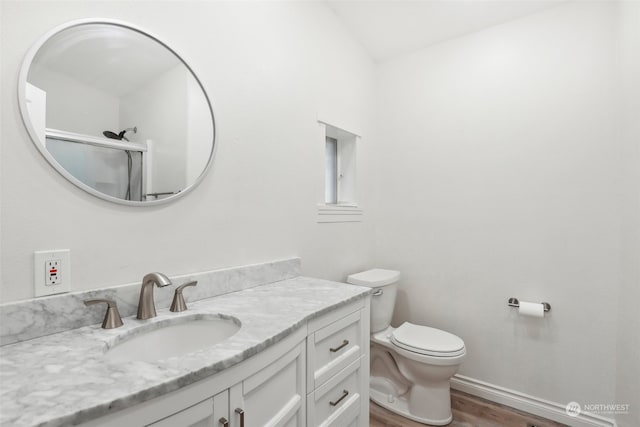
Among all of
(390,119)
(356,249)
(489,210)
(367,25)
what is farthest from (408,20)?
(356,249)

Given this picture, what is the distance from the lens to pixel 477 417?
70.2 inches

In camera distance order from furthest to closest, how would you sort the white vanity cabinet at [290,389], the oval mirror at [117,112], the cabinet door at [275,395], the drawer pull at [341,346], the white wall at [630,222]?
1. the white wall at [630,222]
2. the drawer pull at [341,346]
3. the oval mirror at [117,112]
4. the cabinet door at [275,395]
5. the white vanity cabinet at [290,389]

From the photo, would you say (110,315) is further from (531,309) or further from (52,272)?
(531,309)

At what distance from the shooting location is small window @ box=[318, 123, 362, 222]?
2.22 meters

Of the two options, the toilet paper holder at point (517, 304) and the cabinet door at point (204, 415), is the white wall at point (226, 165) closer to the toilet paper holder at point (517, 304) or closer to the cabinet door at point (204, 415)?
the cabinet door at point (204, 415)

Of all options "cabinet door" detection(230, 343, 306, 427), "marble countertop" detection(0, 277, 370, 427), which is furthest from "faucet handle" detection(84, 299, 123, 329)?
"cabinet door" detection(230, 343, 306, 427)

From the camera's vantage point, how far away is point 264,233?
1472 mm

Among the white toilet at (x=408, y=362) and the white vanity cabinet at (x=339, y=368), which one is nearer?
the white vanity cabinet at (x=339, y=368)

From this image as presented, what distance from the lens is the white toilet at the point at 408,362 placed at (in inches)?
66.3

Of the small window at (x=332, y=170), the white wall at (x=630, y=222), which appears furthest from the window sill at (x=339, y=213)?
the white wall at (x=630, y=222)

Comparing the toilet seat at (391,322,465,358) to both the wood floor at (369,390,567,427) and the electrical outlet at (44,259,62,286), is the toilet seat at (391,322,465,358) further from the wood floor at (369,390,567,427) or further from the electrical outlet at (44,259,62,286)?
the electrical outlet at (44,259,62,286)

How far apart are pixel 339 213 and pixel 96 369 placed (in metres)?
1.56

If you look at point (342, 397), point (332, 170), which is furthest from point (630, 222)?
point (332, 170)

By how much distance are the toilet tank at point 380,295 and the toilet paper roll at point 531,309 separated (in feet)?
2.54
